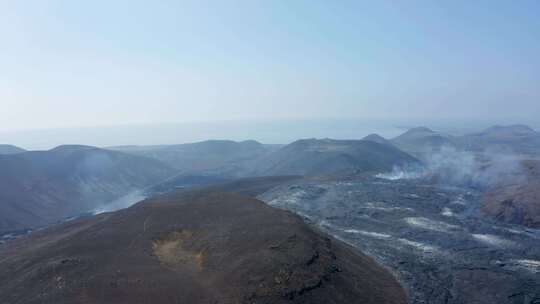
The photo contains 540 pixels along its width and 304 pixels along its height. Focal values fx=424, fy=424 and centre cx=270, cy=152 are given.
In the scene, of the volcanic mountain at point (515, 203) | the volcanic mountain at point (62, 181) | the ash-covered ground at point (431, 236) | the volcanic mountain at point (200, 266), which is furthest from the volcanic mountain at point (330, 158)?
the volcanic mountain at point (200, 266)

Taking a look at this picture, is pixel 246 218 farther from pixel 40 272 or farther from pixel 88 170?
pixel 88 170

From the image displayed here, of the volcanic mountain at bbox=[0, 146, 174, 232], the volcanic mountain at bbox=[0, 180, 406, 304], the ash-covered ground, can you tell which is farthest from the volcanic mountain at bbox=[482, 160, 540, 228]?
the volcanic mountain at bbox=[0, 146, 174, 232]

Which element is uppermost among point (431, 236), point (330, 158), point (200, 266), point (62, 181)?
point (200, 266)

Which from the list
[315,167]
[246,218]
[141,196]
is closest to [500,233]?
[246,218]

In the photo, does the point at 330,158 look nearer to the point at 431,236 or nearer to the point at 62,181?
the point at 62,181

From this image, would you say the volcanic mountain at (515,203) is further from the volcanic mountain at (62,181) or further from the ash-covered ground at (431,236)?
A: the volcanic mountain at (62,181)

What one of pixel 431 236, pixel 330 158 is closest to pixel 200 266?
pixel 431 236
